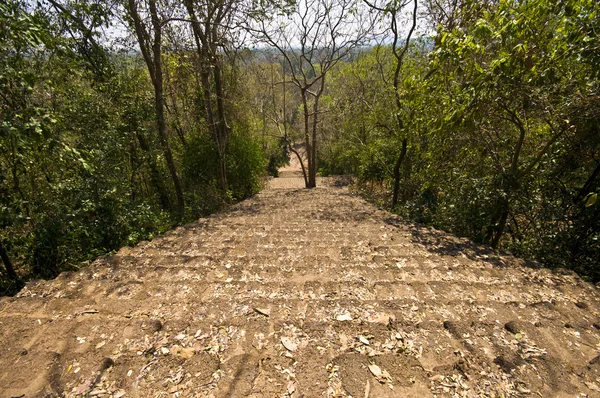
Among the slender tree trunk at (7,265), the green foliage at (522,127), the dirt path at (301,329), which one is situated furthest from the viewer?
the slender tree trunk at (7,265)

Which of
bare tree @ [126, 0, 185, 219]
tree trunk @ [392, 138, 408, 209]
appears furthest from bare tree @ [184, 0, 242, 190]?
tree trunk @ [392, 138, 408, 209]

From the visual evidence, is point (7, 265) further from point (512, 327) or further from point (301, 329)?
point (512, 327)

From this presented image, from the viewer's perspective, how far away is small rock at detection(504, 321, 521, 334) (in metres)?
1.79

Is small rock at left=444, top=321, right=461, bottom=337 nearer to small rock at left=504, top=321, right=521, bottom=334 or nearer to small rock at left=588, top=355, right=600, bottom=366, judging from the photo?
small rock at left=504, top=321, right=521, bottom=334

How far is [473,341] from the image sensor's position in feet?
5.59

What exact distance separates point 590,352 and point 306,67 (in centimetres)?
1443

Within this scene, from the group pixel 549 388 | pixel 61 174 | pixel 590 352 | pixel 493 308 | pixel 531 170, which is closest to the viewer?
pixel 549 388

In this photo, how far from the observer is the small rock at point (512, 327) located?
1.79m

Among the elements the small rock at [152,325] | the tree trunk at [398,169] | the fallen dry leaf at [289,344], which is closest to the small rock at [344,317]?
the fallen dry leaf at [289,344]

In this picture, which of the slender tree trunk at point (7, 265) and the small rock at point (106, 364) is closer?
the small rock at point (106, 364)

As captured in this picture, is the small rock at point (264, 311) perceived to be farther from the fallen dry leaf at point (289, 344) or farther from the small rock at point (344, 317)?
the small rock at point (344, 317)

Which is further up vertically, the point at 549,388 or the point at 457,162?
the point at 457,162

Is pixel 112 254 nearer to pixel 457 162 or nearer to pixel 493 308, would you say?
pixel 493 308

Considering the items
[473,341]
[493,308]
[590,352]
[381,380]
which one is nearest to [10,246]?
[381,380]
